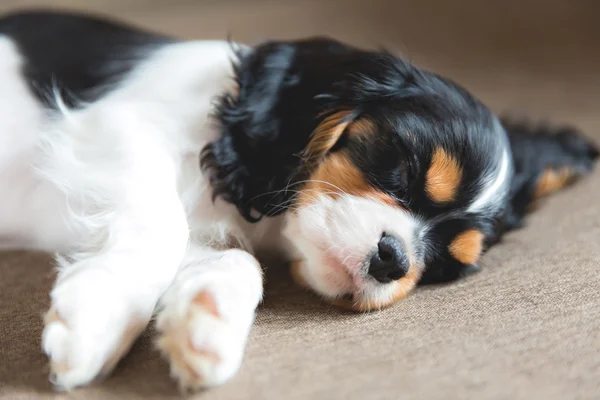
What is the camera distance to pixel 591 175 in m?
2.31

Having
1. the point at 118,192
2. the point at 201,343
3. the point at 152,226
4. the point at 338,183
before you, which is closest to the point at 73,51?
the point at 118,192

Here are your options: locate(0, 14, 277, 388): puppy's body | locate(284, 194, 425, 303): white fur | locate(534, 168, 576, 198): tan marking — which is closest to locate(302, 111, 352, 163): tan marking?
locate(284, 194, 425, 303): white fur

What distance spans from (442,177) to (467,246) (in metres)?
0.20

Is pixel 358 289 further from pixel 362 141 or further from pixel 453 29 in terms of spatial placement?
pixel 453 29

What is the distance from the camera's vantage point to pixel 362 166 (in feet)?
5.02

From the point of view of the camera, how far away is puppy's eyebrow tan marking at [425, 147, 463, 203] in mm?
1507

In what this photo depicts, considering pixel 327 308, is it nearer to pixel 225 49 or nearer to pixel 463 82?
pixel 225 49

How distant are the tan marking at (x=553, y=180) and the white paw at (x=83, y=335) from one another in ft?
4.68

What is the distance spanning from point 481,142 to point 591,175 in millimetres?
954

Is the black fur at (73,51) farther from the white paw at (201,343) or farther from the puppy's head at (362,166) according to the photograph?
the white paw at (201,343)

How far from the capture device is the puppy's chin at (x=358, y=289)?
56.6 inches

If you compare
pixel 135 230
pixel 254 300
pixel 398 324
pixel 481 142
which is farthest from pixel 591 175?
pixel 135 230

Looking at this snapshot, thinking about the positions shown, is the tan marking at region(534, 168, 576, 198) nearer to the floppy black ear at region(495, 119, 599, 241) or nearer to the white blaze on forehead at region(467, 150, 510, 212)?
the floppy black ear at region(495, 119, 599, 241)

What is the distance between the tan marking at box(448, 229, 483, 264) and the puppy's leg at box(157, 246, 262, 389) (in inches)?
19.9
